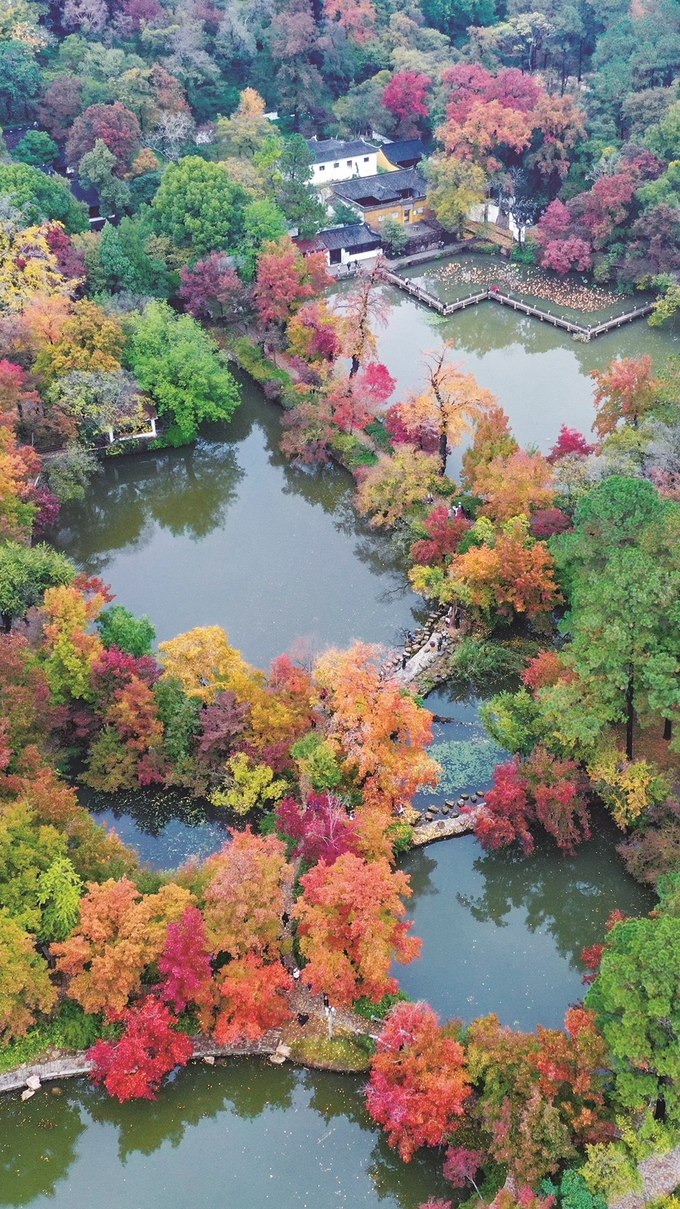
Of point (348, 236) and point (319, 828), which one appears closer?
point (319, 828)

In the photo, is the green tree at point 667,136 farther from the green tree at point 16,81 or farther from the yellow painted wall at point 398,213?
the green tree at point 16,81

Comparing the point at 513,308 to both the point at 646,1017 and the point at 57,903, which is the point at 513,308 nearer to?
the point at 57,903

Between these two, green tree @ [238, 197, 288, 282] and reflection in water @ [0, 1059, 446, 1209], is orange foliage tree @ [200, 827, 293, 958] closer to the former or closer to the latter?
reflection in water @ [0, 1059, 446, 1209]

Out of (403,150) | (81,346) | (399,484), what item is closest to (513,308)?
(403,150)

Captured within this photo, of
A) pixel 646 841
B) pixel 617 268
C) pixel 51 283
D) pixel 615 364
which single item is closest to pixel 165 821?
pixel 646 841

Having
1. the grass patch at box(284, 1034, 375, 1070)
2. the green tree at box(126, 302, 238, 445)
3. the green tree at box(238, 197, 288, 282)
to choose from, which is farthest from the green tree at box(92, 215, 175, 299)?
the grass patch at box(284, 1034, 375, 1070)

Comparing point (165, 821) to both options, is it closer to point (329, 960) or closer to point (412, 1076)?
point (329, 960)

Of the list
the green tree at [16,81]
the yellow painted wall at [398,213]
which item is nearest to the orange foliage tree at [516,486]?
the yellow painted wall at [398,213]
